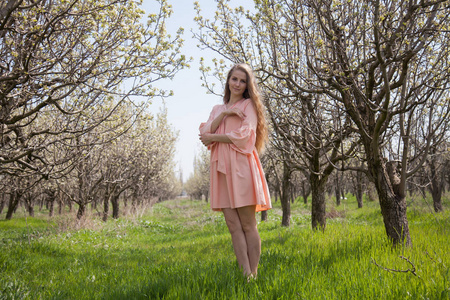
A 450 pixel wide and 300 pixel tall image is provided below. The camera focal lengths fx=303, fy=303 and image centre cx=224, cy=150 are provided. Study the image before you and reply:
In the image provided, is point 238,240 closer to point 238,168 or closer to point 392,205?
point 238,168

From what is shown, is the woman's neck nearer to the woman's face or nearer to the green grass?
the woman's face

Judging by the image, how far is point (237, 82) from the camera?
3328 mm

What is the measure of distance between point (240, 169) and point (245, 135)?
343 millimetres

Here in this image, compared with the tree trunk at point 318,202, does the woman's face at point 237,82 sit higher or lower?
higher

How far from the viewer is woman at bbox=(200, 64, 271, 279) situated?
2.96 meters

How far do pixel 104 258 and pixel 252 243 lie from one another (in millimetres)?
4392

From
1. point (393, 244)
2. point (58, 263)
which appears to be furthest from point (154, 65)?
point (393, 244)

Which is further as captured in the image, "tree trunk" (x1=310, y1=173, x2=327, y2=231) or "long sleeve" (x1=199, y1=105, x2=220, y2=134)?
"tree trunk" (x1=310, y1=173, x2=327, y2=231)

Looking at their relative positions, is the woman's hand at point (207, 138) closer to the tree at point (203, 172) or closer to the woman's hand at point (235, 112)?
the woman's hand at point (235, 112)

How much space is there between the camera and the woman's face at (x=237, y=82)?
3338 mm

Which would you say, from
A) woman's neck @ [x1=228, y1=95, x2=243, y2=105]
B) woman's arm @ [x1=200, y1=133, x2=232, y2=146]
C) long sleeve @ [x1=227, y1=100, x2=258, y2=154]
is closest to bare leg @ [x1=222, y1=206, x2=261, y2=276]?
long sleeve @ [x1=227, y1=100, x2=258, y2=154]

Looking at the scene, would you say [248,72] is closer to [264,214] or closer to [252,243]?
[252,243]

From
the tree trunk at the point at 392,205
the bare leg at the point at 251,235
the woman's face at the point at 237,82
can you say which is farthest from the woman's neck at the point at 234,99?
the tree trunk at the point at 392,205

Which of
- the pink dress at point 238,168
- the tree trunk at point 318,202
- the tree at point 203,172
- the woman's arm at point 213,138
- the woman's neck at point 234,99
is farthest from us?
the tree at point 203,172
